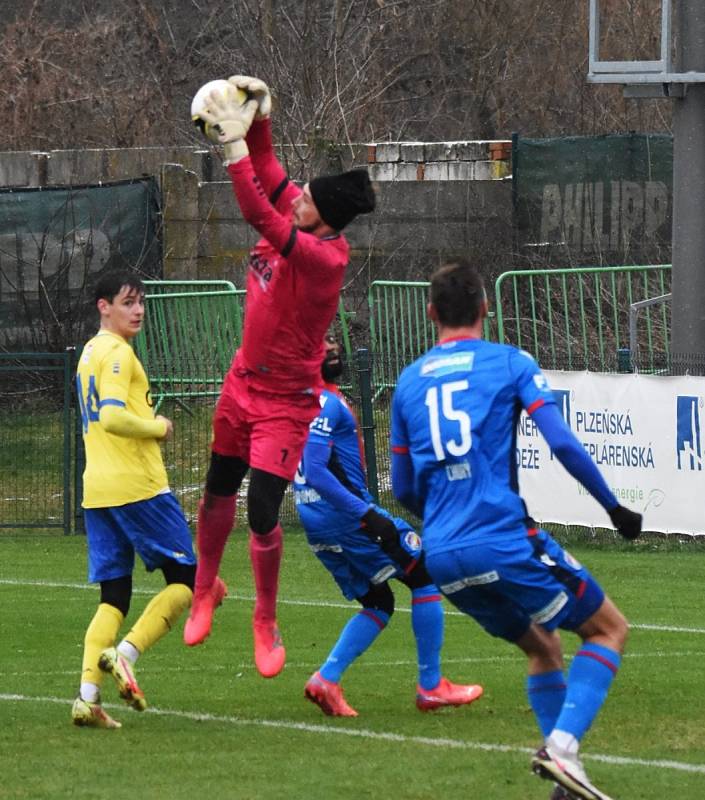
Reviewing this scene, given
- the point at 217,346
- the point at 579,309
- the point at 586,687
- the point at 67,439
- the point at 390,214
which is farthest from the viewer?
the point at 390,214

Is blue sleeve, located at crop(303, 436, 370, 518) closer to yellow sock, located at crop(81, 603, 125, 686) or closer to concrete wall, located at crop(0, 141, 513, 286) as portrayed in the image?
yellow sock, located at crop(81, 603, 125, 686)

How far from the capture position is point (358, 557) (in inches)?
346

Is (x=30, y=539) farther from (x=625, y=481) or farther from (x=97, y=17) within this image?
(x=97, y=17)

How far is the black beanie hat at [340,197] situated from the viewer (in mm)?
8039

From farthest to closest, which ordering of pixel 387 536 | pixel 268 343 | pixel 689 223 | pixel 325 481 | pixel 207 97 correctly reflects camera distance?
pixel 689 223 < pixel 325 481 < pixel 268 343 < pixel 387 536 < pixel 207 97

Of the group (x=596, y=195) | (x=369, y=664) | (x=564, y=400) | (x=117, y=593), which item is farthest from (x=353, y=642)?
(x=596, y=195)

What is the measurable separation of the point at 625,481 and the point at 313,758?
8.74m

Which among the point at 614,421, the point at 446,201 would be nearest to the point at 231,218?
the point at 446,201

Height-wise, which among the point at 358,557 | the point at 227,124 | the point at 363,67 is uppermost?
the point at 363,67

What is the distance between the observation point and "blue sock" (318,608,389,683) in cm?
850

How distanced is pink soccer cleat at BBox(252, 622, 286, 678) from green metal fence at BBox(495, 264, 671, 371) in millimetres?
12137

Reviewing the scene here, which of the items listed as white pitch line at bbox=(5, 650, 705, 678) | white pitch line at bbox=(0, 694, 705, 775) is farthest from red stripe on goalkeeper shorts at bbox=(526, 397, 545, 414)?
white pitch line at bbox=(5, 650, 705, 678)

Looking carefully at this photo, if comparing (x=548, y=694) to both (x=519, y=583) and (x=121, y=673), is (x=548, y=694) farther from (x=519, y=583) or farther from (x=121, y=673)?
(x=121, y=673)

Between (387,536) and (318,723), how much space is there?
0.92m
